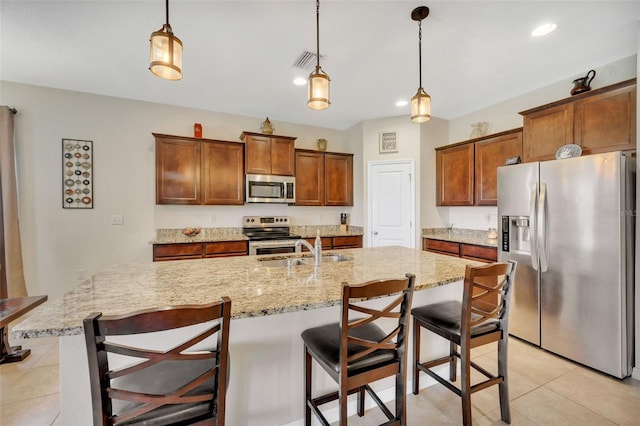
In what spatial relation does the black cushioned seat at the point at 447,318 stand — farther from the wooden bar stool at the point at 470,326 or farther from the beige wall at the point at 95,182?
the beige wall at the point at 95,182

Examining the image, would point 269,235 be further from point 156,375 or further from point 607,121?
point 607,121

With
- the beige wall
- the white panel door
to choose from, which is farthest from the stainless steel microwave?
the white panel door

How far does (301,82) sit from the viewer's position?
3.22m

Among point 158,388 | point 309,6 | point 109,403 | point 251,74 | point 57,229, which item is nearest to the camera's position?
point 109,403

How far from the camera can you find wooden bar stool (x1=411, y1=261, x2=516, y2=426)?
1.50 m

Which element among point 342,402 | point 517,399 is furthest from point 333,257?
point 517,399

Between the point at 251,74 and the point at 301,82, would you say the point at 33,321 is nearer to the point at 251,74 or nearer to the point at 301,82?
the point at 251,74

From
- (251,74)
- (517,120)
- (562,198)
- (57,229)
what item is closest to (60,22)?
(251,74)

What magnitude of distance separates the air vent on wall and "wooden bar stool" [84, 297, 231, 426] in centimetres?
257

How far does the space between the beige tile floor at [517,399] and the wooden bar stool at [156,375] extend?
1.19m

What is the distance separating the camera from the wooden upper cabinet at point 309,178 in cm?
455

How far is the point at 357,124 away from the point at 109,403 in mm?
4745

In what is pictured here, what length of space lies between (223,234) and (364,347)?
3.50 metres

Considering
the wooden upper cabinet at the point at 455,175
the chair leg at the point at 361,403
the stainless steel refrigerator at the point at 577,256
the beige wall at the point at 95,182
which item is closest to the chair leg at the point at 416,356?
the chair leg at the point at 361,403
